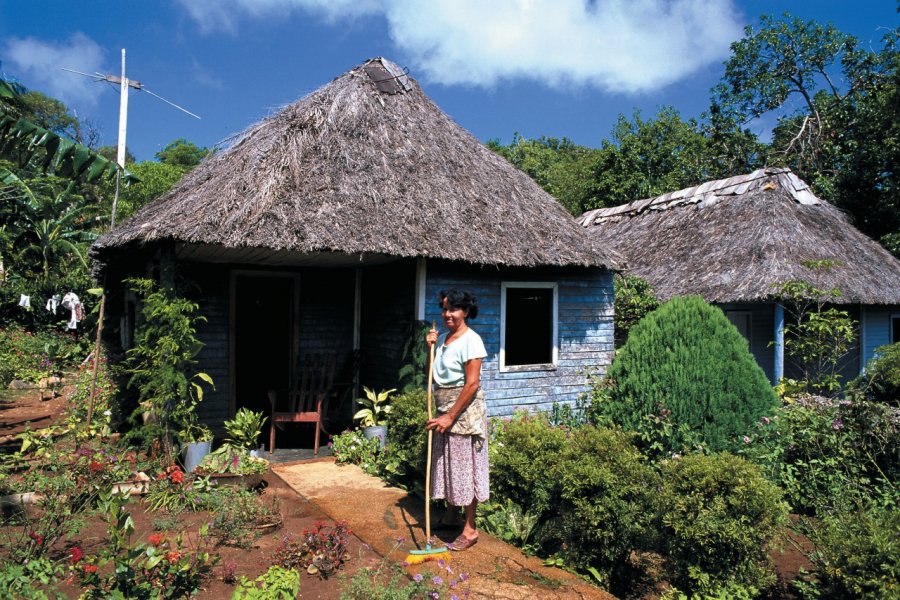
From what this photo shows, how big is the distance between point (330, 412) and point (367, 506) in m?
3.19

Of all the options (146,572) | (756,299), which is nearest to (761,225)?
(756,299)

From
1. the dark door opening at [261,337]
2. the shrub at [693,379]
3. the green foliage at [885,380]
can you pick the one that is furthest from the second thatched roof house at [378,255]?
the green foliage at [885,380]

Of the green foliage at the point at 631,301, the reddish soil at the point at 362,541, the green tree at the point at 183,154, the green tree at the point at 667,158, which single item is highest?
the green tree at the point at 183,154

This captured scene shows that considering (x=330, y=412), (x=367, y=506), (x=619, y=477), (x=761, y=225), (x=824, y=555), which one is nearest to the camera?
(x=824, y=555)

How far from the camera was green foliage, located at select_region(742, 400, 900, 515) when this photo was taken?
5.65 m

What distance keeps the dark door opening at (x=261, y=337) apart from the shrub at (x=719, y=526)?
248 inches

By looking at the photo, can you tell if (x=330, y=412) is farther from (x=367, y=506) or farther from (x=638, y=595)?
(x=638, y=595)

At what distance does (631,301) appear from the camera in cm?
1152

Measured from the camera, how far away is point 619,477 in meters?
4.38

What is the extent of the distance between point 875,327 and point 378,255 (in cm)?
1165

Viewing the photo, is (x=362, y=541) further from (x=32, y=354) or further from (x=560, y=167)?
(x=560, y=167)

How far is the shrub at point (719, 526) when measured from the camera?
153 inches

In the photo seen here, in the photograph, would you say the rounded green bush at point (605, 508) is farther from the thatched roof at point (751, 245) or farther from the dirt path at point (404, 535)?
the thatched roof at point (751, 245)

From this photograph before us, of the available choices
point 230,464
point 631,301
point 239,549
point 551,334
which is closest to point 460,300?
point 239,549
